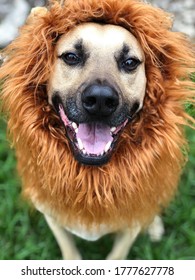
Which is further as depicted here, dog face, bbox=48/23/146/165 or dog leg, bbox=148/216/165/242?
dog leg, bbox=148/216/165/242

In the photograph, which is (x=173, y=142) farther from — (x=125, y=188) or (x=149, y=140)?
(x=125, y=188)

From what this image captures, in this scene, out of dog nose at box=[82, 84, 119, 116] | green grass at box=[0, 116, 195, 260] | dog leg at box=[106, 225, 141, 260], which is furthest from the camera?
green grass at box=[0, 116, 195, 260]

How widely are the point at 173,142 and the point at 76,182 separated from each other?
0.45 metres

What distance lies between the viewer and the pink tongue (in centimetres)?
201

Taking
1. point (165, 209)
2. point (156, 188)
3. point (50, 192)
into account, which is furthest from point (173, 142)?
point (165, 209)

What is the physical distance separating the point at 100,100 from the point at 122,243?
3.23 feet

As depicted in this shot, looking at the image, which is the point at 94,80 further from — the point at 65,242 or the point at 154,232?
the point at 154,232

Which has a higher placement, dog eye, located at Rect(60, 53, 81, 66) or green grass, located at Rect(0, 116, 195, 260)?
dog eye, located at Rect(60, 53, 81, 66)

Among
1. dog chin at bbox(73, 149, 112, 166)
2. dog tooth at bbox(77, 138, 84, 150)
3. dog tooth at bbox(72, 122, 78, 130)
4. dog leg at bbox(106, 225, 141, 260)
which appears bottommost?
dog leg at bbox(106, 225, 141, 260)

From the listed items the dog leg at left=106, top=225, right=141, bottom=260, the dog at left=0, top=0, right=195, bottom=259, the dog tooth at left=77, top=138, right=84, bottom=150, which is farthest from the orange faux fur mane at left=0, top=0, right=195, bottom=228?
the dog leg at left=106, top=225, right=141, bottom=260

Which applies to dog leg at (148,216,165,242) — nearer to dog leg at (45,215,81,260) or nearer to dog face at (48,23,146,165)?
dog leg at (45,215,81,260)

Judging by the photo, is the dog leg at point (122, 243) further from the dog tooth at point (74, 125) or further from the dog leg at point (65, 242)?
the dog tooth at point (74, 125)

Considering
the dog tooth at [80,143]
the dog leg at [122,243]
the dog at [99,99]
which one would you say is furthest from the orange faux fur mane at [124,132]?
the dog leg at [122,243]

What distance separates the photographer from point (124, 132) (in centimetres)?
208
